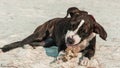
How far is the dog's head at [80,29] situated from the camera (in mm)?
7520

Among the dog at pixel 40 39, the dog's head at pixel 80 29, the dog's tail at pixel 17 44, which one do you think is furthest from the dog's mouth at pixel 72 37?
the dog's tail at pixel 17 44

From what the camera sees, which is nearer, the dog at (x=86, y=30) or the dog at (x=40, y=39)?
the dog at (x=86, y=30)

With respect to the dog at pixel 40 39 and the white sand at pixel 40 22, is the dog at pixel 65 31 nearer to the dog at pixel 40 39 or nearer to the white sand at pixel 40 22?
the dog at pixel 40 39

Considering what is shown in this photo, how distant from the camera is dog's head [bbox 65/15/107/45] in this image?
7520 millimetres

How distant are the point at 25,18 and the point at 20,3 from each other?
1.77 metres

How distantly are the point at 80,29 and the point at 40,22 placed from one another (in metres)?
3.28

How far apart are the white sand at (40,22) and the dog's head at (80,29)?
1.92 ft

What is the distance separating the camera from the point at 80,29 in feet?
25.0

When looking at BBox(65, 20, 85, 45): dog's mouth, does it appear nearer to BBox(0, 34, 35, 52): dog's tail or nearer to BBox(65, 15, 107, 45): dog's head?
BBox(65, 15, 107, 45): dog's head

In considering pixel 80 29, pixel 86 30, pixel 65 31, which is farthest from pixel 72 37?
pixel 65 31

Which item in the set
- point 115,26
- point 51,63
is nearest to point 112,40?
point 115,26

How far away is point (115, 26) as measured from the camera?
1064cm

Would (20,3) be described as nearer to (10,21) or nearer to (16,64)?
(10,21)

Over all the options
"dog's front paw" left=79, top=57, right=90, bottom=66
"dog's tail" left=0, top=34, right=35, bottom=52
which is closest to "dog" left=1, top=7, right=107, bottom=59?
"dog's tail" left=0, top=34, right=35, bottom=52
